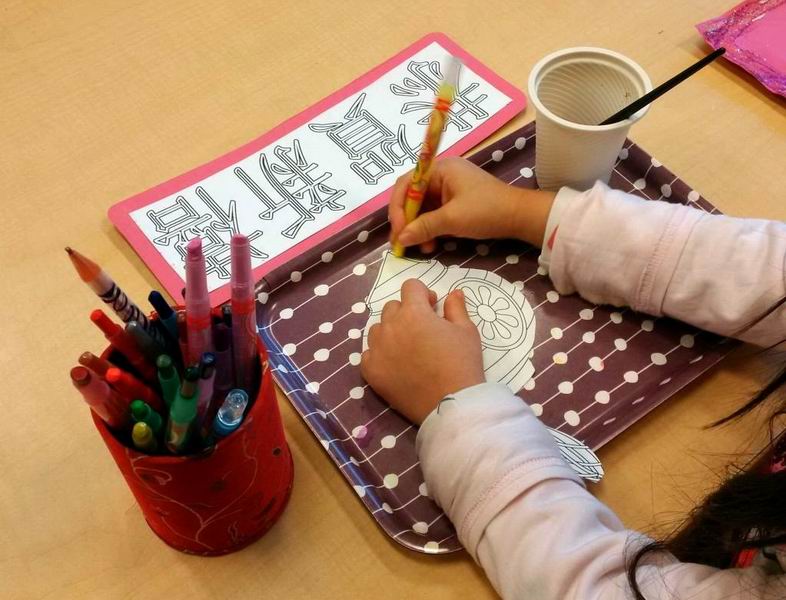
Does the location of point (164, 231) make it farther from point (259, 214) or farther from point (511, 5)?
point (511, 5)

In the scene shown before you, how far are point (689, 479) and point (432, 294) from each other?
0.21 meters

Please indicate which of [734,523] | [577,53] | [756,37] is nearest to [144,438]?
[734,523]

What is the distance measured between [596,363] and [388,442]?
0.16 metres

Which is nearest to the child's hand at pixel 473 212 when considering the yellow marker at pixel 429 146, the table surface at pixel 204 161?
the yellow marker at pixel 429 146

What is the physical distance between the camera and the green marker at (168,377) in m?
0.35

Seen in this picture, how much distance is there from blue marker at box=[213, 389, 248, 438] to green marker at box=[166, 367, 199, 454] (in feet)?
0.05

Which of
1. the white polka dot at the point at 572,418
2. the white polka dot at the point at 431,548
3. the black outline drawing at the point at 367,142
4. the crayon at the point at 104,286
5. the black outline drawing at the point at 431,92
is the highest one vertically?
the crayon at the point at 104,286

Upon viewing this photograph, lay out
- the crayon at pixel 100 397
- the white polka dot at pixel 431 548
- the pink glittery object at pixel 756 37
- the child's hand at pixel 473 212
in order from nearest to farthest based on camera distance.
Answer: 1. the crayon at pixel 100 397
2. the white polka dot at pixel 431 548
3. the child's hand at pixel 473 212
4. the pink glittery object at pixel 756 37

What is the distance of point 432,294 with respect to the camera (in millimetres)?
558

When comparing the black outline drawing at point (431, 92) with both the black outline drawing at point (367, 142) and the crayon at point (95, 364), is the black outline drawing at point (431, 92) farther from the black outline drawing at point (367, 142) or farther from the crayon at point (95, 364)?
the crayon at point (95, 364)

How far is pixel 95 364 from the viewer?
35 cm

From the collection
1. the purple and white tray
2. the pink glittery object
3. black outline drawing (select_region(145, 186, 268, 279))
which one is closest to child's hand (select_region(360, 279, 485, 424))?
the purple and white tray

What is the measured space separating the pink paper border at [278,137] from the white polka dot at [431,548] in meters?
0.23

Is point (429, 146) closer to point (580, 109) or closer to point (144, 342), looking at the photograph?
point (580, 109)
